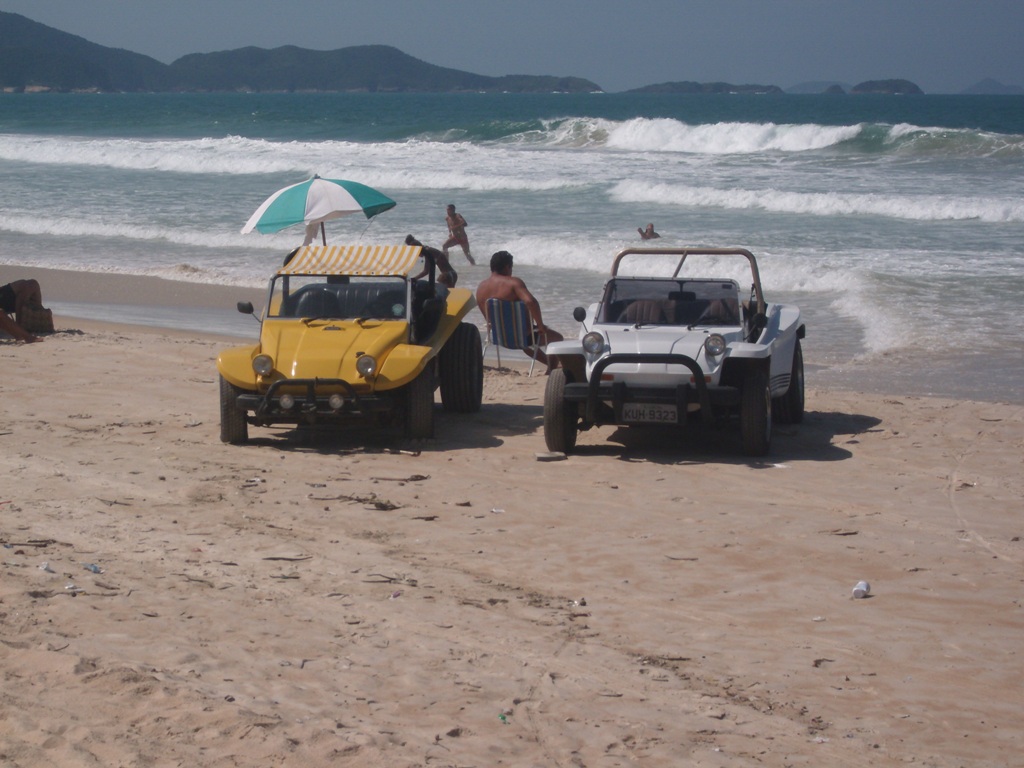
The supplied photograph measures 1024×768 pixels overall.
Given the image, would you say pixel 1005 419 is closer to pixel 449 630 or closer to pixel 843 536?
pixel 843 536

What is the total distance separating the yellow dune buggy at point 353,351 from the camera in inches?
324

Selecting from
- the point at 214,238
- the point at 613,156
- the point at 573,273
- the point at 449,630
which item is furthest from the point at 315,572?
the point at 613,156

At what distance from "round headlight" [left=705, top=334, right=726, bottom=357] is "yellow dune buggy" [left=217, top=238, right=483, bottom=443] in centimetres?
188

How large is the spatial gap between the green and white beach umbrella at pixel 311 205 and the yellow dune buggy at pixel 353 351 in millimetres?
982

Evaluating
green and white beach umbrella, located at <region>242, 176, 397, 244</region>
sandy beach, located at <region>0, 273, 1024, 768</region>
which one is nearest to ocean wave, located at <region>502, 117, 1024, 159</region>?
green and white beach umbrella, located at <region>242, 176, 397, 244</region>

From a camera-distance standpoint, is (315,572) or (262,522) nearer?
(315,572)

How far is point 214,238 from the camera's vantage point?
A: 75.6 feet

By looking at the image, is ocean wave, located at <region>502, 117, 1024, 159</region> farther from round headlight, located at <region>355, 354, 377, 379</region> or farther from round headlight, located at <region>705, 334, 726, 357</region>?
round headlight, located at <region>355, 354, 377, 379</region>

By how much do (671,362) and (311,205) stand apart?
13.2ft

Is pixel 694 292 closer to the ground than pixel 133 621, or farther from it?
farther from it

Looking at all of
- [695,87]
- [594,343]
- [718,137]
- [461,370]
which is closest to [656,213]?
[461,370]

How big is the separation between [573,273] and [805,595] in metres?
13.5

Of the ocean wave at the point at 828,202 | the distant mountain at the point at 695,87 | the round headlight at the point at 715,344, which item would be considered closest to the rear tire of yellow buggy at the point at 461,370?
the round headlight at the point at 715,344

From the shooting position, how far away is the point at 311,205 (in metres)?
10.7
